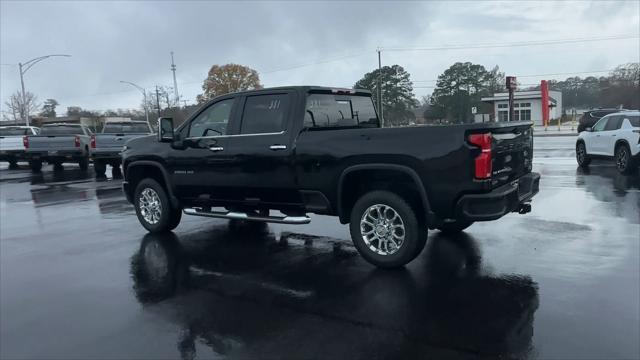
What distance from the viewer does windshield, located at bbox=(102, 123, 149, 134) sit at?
18.3 metres

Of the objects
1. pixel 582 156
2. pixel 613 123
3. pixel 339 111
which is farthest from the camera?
pixel 582 156

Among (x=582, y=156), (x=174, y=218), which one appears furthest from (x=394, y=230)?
(x=582, y=156)

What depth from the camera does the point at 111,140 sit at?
17.8 meters

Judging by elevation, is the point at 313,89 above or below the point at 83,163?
above

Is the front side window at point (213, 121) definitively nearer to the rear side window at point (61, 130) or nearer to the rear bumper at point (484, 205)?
the rear bumper at point (484, 205)

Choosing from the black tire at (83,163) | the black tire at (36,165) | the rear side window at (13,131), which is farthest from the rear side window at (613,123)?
the rear side window at (13,131)

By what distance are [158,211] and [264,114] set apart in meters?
2.54

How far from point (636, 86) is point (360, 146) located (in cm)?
7634

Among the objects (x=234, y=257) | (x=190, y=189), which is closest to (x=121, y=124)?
(x=190, y=189)

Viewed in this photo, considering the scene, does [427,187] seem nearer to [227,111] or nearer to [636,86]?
[227,111]

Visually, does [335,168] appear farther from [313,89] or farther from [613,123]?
[613,123]

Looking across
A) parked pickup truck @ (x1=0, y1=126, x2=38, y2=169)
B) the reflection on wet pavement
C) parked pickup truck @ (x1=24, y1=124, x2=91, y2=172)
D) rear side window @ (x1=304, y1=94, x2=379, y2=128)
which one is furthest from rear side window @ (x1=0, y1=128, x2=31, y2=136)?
rear side window @ (x1=304, y1=94, x2=379, y2=128)

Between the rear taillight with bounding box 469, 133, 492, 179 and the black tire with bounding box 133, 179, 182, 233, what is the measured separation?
15.6 feet

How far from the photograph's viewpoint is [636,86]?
2719 inches
